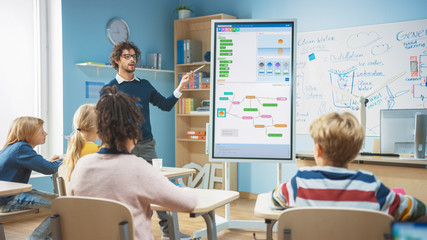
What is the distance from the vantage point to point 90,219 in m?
1.63

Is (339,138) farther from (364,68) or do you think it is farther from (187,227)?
(364,68)

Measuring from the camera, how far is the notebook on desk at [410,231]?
0.46 meters

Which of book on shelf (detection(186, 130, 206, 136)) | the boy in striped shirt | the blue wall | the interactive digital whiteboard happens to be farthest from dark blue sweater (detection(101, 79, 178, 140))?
book on shelf (detection(186, 130, 206, 136))

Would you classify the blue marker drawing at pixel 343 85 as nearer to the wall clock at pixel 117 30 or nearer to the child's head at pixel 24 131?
the wall clock at pixel 117 30

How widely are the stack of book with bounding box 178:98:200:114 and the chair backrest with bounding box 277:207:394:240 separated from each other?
14.7 ft

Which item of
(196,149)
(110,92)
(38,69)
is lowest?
(196,149)

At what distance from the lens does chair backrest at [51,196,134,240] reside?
1.57 m

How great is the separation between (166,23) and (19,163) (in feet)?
11.7

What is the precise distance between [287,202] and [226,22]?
2.12 metres

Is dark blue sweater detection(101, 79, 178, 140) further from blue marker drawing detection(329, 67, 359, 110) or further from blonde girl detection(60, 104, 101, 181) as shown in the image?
blue marker drawing detection(329, 67, 359, 110)

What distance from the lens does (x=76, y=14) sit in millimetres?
5004

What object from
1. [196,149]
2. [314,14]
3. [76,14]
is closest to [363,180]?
[314,14]

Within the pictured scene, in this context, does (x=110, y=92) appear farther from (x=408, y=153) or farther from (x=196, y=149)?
(x=196, y=149)

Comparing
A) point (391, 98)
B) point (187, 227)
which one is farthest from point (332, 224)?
point (391, 98)
